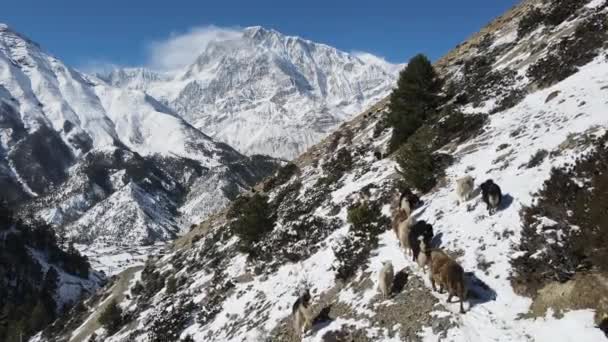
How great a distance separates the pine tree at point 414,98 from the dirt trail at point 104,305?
32265 mm

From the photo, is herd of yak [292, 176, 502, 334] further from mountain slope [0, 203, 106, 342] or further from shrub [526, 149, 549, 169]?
mountain slope [0, 203, 106, 342]

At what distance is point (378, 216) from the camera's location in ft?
65.3

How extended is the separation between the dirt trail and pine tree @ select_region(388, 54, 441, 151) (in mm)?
32265

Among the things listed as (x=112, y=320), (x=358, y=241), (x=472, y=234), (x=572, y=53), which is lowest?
(x=472, y=234)

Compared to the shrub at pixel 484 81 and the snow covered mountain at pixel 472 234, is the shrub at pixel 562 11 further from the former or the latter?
the shrub at pixel 484 81

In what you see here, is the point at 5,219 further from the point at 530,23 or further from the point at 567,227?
the point at 567,227

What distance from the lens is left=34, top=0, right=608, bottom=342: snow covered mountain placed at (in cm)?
1084

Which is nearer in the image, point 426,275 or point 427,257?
point 427,257

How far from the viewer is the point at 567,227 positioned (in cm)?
1127

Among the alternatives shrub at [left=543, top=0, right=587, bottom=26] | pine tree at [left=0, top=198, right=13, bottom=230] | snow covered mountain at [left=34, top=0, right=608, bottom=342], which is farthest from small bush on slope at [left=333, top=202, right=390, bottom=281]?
pine tree at [left=0, top=198, right=13, bottom=230]

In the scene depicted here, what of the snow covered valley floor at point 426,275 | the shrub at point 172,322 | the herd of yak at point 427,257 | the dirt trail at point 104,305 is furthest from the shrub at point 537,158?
the dirt trail at point 104,305

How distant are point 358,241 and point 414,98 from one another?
16.0 m

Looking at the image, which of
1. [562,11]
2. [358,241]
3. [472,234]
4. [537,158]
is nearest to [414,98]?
[562,11]

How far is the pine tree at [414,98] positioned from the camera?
3033 cm
